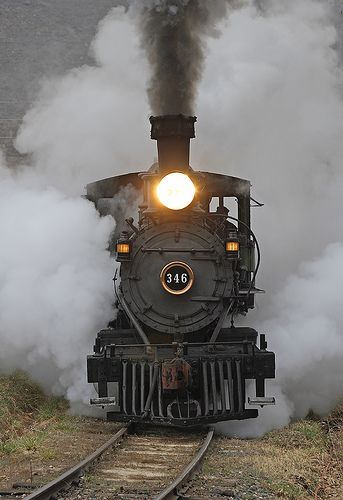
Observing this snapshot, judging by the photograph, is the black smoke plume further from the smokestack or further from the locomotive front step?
the locomotive front step

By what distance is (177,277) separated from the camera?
7.58 m

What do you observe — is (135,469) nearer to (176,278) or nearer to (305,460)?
(305,460)

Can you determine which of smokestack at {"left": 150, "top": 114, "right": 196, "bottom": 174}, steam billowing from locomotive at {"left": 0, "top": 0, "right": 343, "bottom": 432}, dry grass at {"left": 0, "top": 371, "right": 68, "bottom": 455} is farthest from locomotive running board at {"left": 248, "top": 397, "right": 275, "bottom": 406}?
steam billowing from locomotive at {"left": 0, "top": 0, "right": 343, "bottom": 432}

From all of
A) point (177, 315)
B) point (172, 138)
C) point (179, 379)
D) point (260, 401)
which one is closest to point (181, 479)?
point (179, 379)

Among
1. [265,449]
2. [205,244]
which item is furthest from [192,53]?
[265,449]

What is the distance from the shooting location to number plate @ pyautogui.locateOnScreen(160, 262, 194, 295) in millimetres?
7551

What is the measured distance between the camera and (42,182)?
45.7 feet

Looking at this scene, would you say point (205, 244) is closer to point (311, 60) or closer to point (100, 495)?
point (100, 495)

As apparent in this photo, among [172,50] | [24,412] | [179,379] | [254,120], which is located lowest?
→ [24,412]

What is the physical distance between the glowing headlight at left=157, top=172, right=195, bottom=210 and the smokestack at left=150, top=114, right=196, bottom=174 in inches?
5.5

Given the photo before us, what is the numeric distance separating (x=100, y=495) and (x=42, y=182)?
9.58 metres

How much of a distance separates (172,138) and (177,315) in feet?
5.34

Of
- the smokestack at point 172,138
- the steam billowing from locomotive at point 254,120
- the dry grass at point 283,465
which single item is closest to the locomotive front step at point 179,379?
the dry grass at point 283,465

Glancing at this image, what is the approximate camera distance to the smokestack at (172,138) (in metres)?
7.40
